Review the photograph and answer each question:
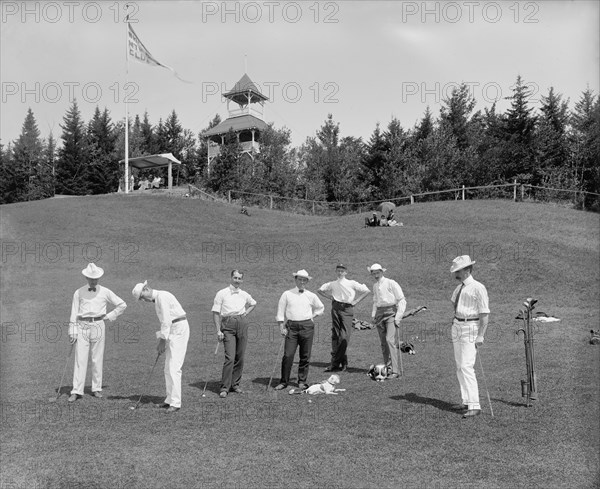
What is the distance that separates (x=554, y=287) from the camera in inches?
952

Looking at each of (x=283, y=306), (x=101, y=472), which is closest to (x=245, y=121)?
(x=283, y=306)

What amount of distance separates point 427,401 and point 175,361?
419cm

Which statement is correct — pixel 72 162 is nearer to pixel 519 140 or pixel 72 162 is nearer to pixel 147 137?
pixel 147 137

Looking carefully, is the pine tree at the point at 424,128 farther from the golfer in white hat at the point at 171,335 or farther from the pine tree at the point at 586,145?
the golfer in white hat at the point at 171,335

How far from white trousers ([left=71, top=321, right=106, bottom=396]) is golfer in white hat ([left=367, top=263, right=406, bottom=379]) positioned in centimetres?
532

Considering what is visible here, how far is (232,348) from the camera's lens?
11211 millimetres

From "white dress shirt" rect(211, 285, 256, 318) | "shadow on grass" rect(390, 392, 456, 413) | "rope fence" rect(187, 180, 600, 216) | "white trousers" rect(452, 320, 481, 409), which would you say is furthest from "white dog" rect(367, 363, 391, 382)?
"rope fence" rect(187, 180, 600, 216)

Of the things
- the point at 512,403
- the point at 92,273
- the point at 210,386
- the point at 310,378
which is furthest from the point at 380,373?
the point at 92,273

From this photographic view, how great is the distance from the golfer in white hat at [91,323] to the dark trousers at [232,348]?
1959 mm

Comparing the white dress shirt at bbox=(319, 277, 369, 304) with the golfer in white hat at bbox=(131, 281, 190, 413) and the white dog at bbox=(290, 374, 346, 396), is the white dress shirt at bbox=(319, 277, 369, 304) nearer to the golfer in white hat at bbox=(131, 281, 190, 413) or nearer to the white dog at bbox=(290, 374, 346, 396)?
the white dog at bbox=(290, 374, 346, 396)

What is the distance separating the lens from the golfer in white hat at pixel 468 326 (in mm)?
9352

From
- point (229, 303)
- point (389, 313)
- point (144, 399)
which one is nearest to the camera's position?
point (144, 399)

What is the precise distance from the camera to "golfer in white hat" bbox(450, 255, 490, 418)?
935 cm

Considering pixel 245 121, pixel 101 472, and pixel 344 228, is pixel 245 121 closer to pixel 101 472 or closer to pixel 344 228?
pixel 344 228
